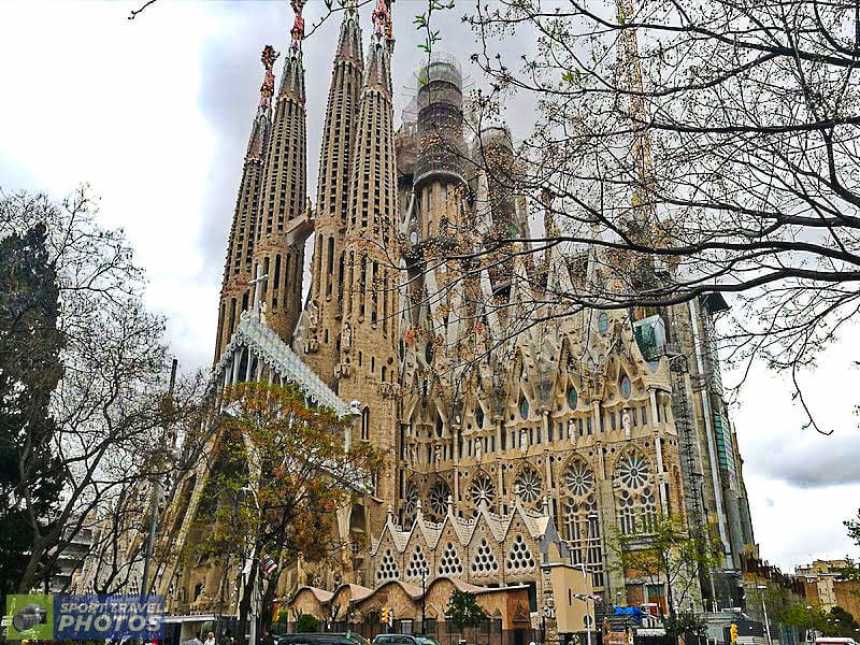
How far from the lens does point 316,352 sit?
47.9m

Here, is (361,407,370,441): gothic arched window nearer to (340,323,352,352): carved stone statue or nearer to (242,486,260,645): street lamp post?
(340,323,352,352): carved stone statue

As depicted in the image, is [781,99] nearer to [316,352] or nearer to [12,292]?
[12,292]

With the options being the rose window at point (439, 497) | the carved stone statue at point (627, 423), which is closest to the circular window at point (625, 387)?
the carved stone statue at point (627, 423)

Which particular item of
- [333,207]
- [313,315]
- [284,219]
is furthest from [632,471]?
[284,219]

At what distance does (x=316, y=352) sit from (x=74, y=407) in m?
31.6

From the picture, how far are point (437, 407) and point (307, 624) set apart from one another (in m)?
20.7

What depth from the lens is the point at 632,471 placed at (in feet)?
133

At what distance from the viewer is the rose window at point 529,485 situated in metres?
43.7

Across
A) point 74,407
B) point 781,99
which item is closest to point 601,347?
point 74,407

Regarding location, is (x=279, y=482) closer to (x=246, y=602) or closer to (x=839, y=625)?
(x=246, y=602)

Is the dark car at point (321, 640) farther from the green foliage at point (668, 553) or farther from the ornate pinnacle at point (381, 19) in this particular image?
the ornate pinnacle at point (381, 19)

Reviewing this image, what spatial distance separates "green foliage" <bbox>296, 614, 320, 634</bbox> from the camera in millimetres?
29959

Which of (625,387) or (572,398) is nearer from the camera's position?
(625,387)

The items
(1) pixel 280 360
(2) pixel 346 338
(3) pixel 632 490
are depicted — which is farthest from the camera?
(2) pixel 346 338
